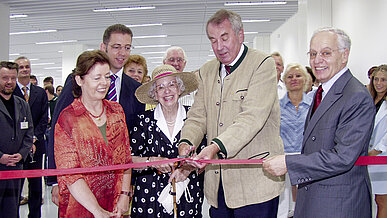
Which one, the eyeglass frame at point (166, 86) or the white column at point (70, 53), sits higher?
the white column at point (70, 53)

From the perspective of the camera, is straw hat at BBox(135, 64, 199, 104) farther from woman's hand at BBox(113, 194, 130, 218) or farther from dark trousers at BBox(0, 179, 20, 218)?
dark trousers at BBox(0, 179, 20, 218)

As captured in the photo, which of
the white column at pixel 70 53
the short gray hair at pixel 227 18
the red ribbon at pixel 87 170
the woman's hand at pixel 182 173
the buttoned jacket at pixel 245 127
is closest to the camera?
the red ribbon at pixel 87 170

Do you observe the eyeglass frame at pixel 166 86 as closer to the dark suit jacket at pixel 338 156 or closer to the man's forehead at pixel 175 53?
the dark suit jacket at pixel 338 156

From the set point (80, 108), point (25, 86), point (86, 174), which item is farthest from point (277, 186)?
point (25, 86)

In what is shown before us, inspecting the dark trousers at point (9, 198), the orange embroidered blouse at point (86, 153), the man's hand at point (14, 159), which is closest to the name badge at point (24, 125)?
the man's hand at point (14, 159)

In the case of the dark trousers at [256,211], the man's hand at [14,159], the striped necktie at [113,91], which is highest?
the striped necktie at [113,91]

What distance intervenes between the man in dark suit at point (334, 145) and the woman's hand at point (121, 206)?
3.12 ft

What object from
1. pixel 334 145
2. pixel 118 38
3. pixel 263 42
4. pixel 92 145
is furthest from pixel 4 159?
pixel 263 42

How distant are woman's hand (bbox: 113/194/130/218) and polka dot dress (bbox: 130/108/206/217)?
0.31m

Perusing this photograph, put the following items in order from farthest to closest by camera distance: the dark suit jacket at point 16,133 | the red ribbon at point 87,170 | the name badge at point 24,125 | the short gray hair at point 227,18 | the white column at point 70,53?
the white column at point 70,53, the name badge at point 24,125, the dark suit jacket at point 16,133, the short gray hair at point 227,18, the red ribbon at point 87,170

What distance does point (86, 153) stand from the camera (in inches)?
83.7

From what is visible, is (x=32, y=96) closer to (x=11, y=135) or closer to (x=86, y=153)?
(x=11, y=135)

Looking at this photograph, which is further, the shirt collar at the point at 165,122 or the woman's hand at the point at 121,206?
the shirt collar at the point at 165,122

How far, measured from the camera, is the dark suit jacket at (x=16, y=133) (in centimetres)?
409
